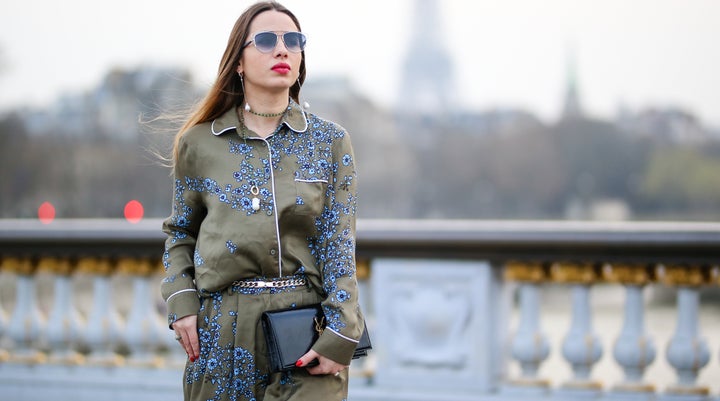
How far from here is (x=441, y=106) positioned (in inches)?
3696

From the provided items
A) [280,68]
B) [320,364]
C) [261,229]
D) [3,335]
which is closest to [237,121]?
[280,68]

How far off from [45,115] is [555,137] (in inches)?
1615

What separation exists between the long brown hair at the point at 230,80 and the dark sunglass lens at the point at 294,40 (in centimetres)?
6

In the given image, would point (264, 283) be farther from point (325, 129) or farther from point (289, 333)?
point (325, 129)

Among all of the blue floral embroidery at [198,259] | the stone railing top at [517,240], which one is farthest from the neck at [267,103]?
the stone railing top at [517,240]

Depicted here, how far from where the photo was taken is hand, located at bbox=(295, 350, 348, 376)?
85.7 inches

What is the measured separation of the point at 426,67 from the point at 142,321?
9931 centimetres

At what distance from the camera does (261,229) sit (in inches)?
88.4

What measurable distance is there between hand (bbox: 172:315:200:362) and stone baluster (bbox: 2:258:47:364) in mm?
2655

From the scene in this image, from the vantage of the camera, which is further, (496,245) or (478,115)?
(478,115)

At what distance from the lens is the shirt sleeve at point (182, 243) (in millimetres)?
2316

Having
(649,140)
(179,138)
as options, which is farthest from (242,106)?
(649,140)

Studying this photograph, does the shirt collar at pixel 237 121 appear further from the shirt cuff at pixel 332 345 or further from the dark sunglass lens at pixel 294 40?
the shirt cuff at pixel 332 345

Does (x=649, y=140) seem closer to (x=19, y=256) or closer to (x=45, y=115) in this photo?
(x=45, y=115)
